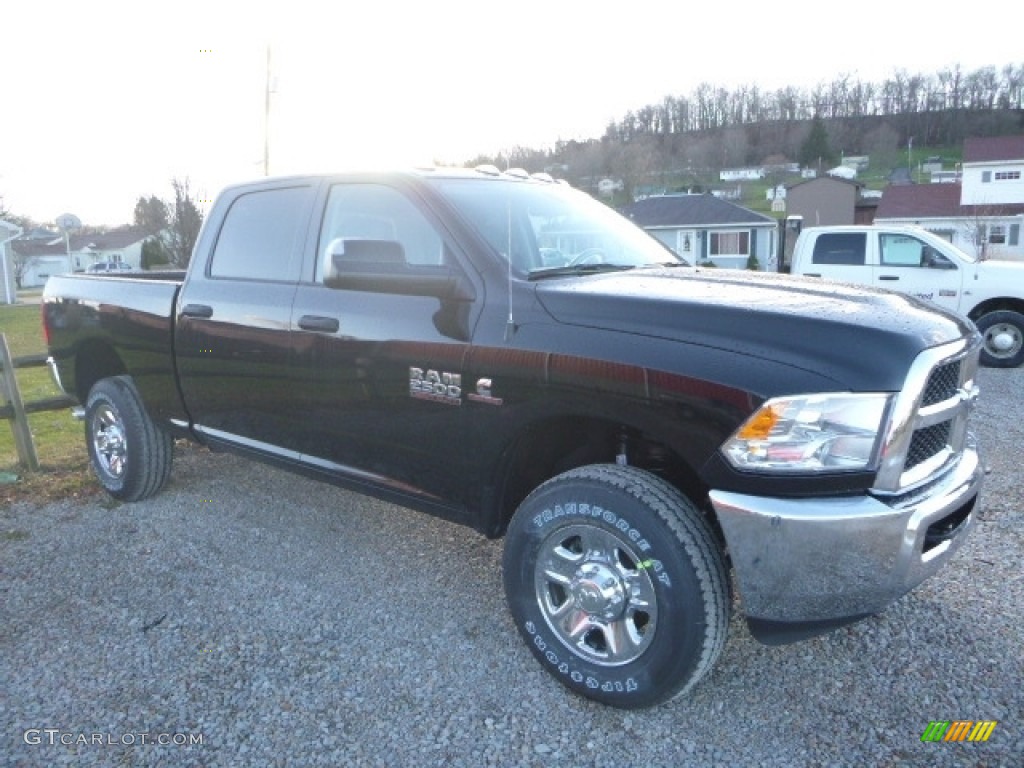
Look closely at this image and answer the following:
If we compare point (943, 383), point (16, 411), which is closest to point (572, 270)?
point (943, 383)

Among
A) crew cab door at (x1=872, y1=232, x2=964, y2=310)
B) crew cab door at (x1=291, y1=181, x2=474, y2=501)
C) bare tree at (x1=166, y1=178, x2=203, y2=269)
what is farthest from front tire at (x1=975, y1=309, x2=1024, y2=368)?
bare tree at (x1=166, y1=178, x2=203, y2=269)

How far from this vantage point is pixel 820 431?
2.46 metres

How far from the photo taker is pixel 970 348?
2.97m

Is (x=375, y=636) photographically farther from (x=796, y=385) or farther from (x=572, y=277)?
(x=796, y=385)

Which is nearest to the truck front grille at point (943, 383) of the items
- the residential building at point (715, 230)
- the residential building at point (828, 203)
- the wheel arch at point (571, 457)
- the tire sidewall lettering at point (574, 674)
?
the wheel arch at point (571, 457)

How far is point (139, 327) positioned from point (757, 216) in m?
42.0

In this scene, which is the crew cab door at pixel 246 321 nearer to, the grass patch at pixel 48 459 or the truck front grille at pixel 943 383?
the grass patch at pixel 48 459

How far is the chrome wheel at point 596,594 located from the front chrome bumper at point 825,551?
0.36m

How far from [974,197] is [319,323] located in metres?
52.5

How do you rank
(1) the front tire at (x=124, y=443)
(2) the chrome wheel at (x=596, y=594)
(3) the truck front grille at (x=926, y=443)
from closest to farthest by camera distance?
1. (3) the truck front grille at (x=926, y=443)
2. (2) the chrome wheel at (x=596, y=594)
3. (1) the front tire at (x=124, y=443)

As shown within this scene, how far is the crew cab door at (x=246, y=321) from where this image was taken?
397 centimetres

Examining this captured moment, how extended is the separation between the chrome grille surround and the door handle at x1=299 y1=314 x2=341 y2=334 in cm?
224

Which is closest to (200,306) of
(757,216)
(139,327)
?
(139,327)

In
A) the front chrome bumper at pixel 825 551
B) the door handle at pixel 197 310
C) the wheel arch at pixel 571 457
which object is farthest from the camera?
the door handle at pixel 197 310
